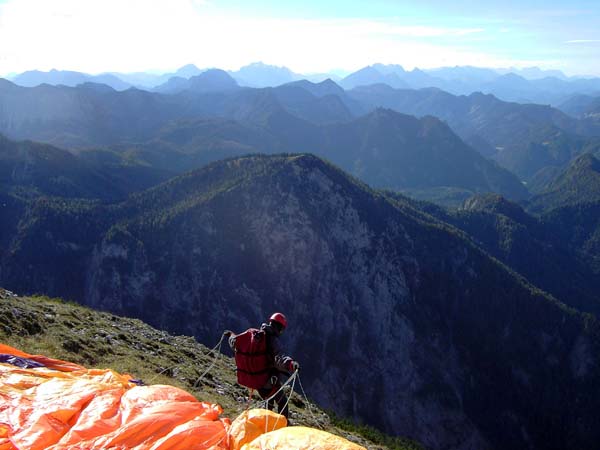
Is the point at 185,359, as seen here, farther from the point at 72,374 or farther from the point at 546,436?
the point at 546,436

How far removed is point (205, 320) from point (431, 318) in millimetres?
58783

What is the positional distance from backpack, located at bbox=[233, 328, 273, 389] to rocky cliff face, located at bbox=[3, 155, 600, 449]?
85.6 meters

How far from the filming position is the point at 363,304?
361 feet

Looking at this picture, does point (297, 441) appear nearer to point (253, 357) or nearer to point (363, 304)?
point (253, 357)

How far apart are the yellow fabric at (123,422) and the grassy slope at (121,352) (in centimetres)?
601

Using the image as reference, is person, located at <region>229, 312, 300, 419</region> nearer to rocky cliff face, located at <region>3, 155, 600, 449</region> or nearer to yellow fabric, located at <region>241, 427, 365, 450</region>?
yellow fabric, located at <region>241, 427, 365, 450</region>

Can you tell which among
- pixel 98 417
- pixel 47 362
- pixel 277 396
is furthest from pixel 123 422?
pixel 47 362

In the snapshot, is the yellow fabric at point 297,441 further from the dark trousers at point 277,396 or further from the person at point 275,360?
the dark trousers at point 277,396

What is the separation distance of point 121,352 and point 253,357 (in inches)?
517

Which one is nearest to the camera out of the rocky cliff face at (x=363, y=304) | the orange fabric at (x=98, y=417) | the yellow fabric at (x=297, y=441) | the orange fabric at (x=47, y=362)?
the yellow fabric at (x=297, y=441)

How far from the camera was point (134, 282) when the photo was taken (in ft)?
343

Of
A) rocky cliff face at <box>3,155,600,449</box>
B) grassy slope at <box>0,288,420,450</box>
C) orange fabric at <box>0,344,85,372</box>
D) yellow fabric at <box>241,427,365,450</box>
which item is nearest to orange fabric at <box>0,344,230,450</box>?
yellow fabric at <box>241,427,365,450</box>

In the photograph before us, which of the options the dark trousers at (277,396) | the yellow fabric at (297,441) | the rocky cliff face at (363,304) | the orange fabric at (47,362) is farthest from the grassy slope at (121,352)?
the rocky cliff face at (363,304)

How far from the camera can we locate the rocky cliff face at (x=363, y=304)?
101 meters
